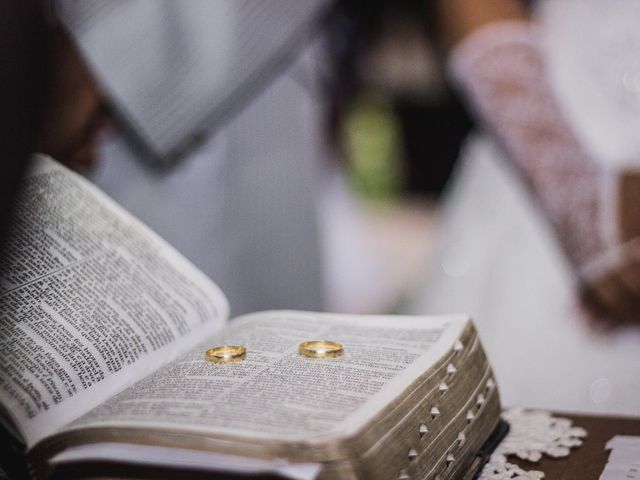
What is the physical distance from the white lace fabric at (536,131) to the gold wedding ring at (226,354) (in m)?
0.85

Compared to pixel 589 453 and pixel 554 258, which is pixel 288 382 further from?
pixel 554 258

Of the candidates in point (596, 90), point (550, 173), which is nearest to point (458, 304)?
point (550, 173)

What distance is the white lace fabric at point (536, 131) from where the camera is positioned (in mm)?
1146

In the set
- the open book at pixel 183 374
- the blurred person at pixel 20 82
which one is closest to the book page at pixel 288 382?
the open book at pixel 183 374

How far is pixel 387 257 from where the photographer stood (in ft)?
7.09

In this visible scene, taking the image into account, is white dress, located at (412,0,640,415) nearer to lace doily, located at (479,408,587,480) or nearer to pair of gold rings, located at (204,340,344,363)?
lace doily, located at (479,408,587,480)

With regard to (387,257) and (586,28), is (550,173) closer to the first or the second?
(586,28)

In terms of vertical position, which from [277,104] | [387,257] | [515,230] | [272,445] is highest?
[277,104]

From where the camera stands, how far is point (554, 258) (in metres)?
1.18

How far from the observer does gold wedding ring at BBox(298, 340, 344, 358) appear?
0.42m

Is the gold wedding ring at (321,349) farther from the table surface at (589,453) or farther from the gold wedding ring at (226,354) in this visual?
the table surface at (589,453)

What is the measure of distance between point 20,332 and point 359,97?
5.91 feet

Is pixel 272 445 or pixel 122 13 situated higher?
pixel 122 13

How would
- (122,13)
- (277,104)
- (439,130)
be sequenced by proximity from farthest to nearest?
1. (439,130)
2. (277,104)
3. (122,13)
